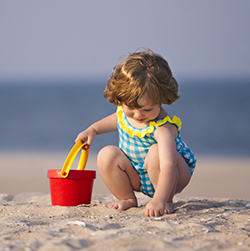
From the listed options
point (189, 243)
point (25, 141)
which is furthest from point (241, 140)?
point (189, 243)

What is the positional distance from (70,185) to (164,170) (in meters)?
0.59

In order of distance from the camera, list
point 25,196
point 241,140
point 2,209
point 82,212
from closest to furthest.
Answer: point 82,212, point 2,209, point 25,196, point 241,140

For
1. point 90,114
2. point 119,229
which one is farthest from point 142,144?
point 90,114

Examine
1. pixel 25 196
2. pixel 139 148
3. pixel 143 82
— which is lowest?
pixel 25 196

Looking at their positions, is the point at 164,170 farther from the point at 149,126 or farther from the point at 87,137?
the point at 87,137

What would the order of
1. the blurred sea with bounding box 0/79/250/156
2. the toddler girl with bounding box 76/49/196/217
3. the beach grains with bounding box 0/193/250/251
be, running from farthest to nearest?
1. the blurred sea with bounding box 0/79/250/156
2. the toddler girl with bounding box 76/49/196/217
3. the beach grains with bounding box 0/193/250/251

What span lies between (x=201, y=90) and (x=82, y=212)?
28.6ft

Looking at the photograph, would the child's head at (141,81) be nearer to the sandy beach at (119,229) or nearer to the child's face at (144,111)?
the child's face at (144,111)

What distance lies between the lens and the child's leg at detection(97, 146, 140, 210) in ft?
5.97

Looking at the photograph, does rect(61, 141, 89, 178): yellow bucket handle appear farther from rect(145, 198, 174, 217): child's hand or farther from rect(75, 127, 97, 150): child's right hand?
rect(145, 198, 174, 217): child's hand

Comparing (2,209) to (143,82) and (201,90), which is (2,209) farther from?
(201,90)

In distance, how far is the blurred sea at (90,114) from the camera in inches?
275

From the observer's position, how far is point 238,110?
343 inches

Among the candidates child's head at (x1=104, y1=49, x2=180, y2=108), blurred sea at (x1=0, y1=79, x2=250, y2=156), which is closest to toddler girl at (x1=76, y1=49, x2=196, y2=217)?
child's head at (x1=104, y1=49, x2=180, y2=108)
